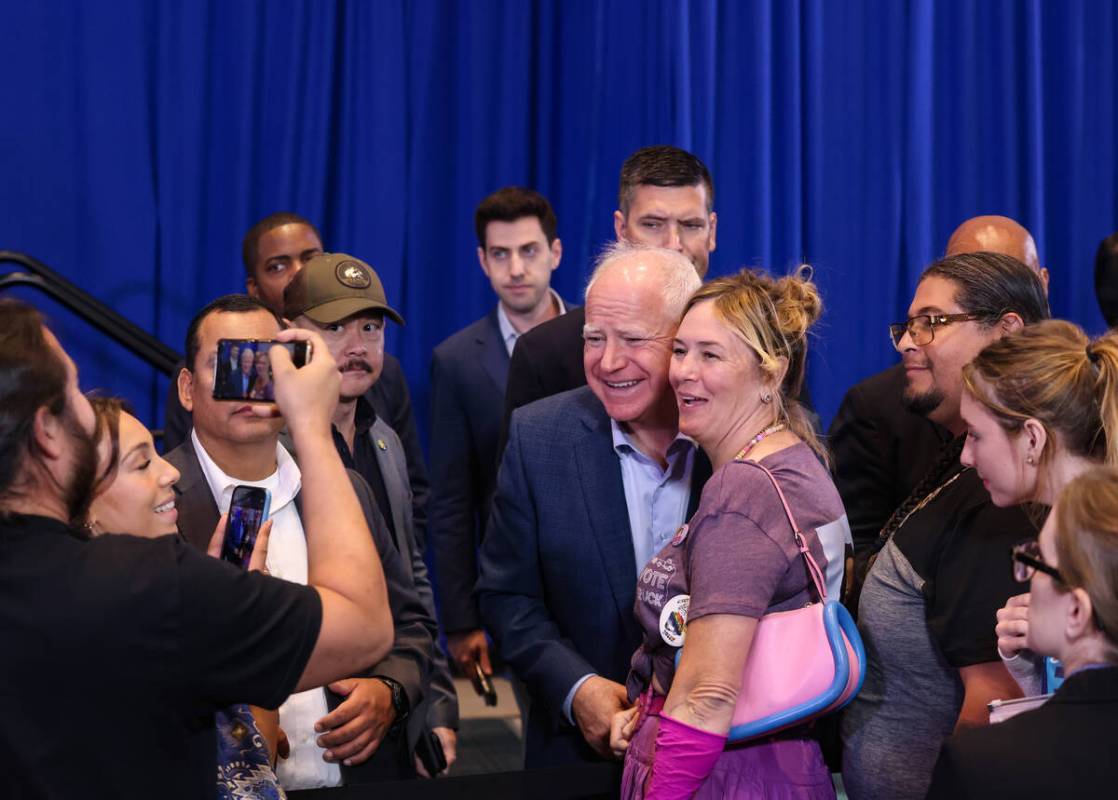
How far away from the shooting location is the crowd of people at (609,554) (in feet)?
5.12

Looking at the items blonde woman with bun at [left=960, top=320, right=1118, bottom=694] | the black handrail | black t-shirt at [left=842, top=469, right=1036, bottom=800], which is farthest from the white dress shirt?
the black handrail

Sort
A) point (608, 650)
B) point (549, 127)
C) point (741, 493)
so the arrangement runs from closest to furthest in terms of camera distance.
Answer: point (741, 493)
point (608, 650)
point (549, 127)

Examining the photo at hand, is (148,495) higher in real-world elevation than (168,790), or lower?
higher

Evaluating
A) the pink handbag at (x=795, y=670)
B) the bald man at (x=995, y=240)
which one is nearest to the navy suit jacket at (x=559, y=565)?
the pink handbag at (x=795, y=670)

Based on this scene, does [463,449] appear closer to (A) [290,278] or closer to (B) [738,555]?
(A) [290,278]

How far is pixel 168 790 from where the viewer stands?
1.62 meters

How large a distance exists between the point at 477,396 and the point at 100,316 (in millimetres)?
1472

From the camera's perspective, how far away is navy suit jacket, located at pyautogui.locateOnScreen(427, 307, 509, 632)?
3.93m

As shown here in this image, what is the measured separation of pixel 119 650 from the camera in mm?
1537

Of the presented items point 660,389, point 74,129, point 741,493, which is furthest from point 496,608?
point 74,129

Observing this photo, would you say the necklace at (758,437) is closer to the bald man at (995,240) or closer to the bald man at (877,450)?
the bald man at (877,450)

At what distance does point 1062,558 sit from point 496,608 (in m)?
1.36

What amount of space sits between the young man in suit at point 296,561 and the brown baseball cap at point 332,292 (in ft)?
1.60

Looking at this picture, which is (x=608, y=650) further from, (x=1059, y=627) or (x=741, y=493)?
(x=1059, y=627)
